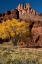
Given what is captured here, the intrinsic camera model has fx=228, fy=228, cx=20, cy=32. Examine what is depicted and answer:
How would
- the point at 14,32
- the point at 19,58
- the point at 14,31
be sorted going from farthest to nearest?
the point at 14,31 < the point at 14,32 < the point at 19,58

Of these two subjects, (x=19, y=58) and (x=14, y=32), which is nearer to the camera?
(x=19, y=58)

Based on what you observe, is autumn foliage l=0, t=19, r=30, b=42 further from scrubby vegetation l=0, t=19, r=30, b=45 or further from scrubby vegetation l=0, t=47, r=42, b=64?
scrubby vegetation l=0, t=47, r=42, b=64

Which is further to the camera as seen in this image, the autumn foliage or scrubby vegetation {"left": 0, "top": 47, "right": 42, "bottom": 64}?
the autumn foliage

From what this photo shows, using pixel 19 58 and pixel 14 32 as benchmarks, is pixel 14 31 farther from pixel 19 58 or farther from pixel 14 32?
pixel 19 58

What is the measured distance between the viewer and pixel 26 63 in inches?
501

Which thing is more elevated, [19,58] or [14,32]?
[19,58]

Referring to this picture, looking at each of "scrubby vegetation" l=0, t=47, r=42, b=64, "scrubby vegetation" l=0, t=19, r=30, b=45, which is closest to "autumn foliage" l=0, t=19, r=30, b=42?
"scrubby vegetation" l=0, t=19, r=30, b=45

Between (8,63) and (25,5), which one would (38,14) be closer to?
(25,5)

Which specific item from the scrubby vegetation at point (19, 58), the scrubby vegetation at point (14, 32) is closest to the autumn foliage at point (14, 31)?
the scrubby vegetation at point (14, 32)

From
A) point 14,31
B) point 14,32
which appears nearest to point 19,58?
point 14,32

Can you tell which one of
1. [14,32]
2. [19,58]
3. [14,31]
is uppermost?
[19,58]

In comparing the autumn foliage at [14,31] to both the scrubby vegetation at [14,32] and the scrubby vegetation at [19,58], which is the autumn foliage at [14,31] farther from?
the scrubby vegetation at [19,58]

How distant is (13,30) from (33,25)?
1935 inches

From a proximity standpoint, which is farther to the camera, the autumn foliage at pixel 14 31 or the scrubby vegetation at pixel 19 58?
the autumn foliage at pixel 14 31
